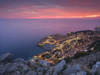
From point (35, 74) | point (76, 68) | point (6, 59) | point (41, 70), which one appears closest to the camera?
point (76, 68)

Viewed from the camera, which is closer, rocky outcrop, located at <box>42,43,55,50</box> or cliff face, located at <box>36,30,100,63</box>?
cliff face, located at <box>36,30,100,63</box>

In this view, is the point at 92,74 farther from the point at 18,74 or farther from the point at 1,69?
the point at 1,69

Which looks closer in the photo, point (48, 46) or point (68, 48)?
point (68, 48)

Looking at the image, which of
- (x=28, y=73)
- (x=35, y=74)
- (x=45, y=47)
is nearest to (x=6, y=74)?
(x=28, y=73)

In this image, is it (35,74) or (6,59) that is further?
(6,59)

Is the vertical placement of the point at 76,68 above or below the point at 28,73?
above

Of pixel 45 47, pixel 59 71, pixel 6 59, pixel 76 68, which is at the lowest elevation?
pixel 45 47

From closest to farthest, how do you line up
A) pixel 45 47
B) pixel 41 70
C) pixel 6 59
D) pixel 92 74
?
pixel 92 74 → pixel 41 70 → pixel 6 59 → pixel 45 47

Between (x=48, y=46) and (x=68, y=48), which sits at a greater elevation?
(x=68, y=48)

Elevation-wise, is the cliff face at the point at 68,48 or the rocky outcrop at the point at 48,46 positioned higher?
the cliff face at the point at 68,48

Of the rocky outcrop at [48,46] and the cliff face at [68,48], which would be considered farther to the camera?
the rocky outcrop at [48,46]

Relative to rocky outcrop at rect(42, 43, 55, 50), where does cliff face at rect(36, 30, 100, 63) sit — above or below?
above
